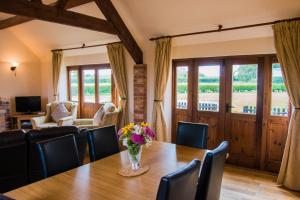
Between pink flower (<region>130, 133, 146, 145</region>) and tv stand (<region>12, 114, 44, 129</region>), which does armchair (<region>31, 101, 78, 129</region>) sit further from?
pink flower (<region>130, 133, 146, 145</region>)

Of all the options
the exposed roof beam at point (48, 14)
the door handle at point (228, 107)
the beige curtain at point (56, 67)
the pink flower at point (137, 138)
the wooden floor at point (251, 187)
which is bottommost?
the wooden floor at point (251, 187)

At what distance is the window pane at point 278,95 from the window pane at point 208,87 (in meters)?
0.93

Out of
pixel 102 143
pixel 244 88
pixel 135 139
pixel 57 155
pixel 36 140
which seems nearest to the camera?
pixel 135 139

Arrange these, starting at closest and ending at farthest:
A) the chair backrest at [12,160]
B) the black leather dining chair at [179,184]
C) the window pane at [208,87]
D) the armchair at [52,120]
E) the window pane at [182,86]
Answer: the black leather dining chair at [179,184]
the chair backrest at [12,160]
the window pane at [208,87]
the window pane at [182,86]
the armchair at [52,120]

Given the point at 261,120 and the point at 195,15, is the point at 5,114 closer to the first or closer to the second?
the point at 195,15

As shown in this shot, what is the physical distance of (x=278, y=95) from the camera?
12.4ft

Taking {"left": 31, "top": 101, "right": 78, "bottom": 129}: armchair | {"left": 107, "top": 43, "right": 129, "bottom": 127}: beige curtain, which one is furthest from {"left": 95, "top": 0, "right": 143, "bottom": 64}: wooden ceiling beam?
{"left": 31, "top": 101, "right": 78, "bottom": 129}: armchair

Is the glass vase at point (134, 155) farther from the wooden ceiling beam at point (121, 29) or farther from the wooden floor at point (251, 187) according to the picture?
the wooden ceiling beam at point (121, 29)

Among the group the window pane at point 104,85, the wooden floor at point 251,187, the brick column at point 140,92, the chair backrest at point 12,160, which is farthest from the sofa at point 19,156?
the window pane at point 104,85

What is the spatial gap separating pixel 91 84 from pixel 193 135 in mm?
4326

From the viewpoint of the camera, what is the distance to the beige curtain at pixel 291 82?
3295mm

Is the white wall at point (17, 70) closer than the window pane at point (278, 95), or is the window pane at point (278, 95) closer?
the window pane at point (278, 95)

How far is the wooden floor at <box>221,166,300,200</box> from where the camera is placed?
10.3 feet

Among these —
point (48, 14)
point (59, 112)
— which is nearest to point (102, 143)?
point (48, 14)
